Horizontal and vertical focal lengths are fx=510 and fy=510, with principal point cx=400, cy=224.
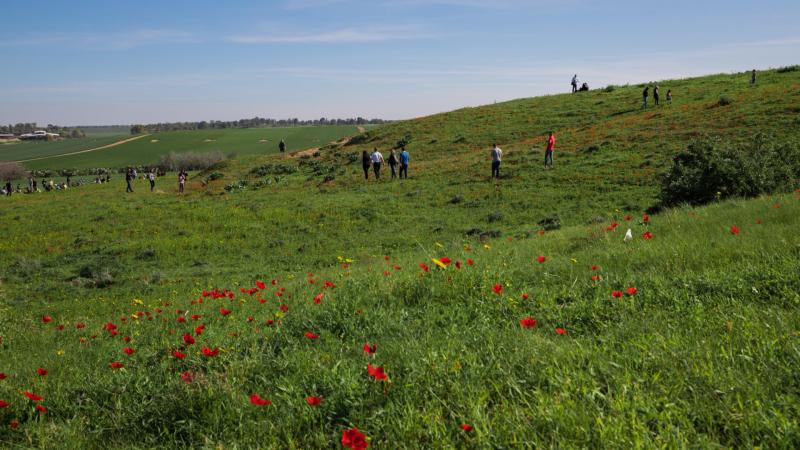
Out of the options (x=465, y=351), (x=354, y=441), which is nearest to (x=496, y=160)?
(x=465, y=351)

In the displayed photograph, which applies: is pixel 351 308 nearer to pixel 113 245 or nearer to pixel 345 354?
pixel 345 354

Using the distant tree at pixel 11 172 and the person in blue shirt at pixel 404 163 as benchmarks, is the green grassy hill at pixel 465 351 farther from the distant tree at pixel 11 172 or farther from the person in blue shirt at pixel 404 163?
the distant tree at pixel 11 172

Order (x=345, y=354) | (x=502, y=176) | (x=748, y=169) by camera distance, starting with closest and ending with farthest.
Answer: (x=345, y=354)
(x=748, y=169)
(x=502, y=176)

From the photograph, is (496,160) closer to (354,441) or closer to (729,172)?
(729,172)

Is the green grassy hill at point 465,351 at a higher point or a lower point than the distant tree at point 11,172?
lower

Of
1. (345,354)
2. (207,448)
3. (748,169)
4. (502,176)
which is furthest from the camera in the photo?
(502,176)

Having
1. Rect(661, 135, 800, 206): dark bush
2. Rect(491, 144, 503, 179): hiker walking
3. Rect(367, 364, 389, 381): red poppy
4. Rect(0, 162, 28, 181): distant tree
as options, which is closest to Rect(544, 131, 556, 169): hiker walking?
Rect(491, 144, 503, 179): hiker walking

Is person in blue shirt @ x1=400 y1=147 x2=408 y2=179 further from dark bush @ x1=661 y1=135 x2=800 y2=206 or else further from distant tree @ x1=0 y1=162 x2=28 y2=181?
distant tree @ x1=0 y1=162 x2=28 y2=181

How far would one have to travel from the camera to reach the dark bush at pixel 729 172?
11.8 metres

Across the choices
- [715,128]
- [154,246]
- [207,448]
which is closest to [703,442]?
[207,448]

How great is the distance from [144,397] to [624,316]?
147 inches

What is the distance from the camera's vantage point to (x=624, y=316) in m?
4.18

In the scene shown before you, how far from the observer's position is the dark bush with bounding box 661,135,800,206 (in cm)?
1177

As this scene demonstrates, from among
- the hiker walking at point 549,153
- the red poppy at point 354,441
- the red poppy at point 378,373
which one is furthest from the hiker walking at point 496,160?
the red poppy at point 354,441
